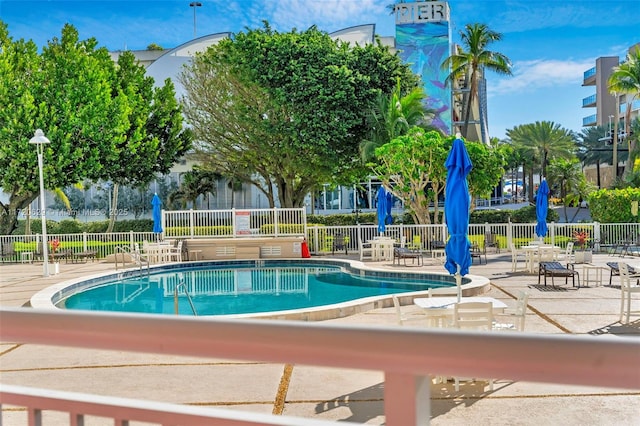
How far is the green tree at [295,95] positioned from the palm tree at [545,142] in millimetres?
22315

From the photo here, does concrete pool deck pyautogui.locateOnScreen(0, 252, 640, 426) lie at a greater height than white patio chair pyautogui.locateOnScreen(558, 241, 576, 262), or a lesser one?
lesser

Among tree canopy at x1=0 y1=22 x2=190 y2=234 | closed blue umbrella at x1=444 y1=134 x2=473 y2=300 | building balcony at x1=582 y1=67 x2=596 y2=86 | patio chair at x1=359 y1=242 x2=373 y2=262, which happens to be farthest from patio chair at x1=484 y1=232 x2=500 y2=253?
building balcony at x1=582 y1=67 x2=596 y2=86

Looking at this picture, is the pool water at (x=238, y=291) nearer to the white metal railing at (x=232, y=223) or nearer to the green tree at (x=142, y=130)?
the white metal railing at (x=232, y=223)

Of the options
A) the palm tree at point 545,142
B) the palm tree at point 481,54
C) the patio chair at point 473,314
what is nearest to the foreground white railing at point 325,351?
the patio chair at point 473,314

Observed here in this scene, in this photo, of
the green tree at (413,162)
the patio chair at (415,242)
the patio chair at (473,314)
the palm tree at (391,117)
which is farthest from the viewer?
the palm tree at (391,117)

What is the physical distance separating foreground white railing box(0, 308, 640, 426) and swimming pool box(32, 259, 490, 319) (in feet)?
25.0

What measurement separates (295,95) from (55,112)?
409 inches

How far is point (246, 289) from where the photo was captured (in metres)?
14.9

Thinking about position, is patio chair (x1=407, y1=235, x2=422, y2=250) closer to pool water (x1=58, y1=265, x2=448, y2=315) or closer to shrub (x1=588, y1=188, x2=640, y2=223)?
pool water (x1=58, y1=265, x2=448, y2=315)

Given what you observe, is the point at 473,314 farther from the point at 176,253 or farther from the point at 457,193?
the point at 176,253

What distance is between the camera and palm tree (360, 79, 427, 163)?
24094mm

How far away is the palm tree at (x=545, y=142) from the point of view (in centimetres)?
4528

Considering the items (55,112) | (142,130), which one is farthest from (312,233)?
(55,112)

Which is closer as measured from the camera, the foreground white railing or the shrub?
the foreground white railing
